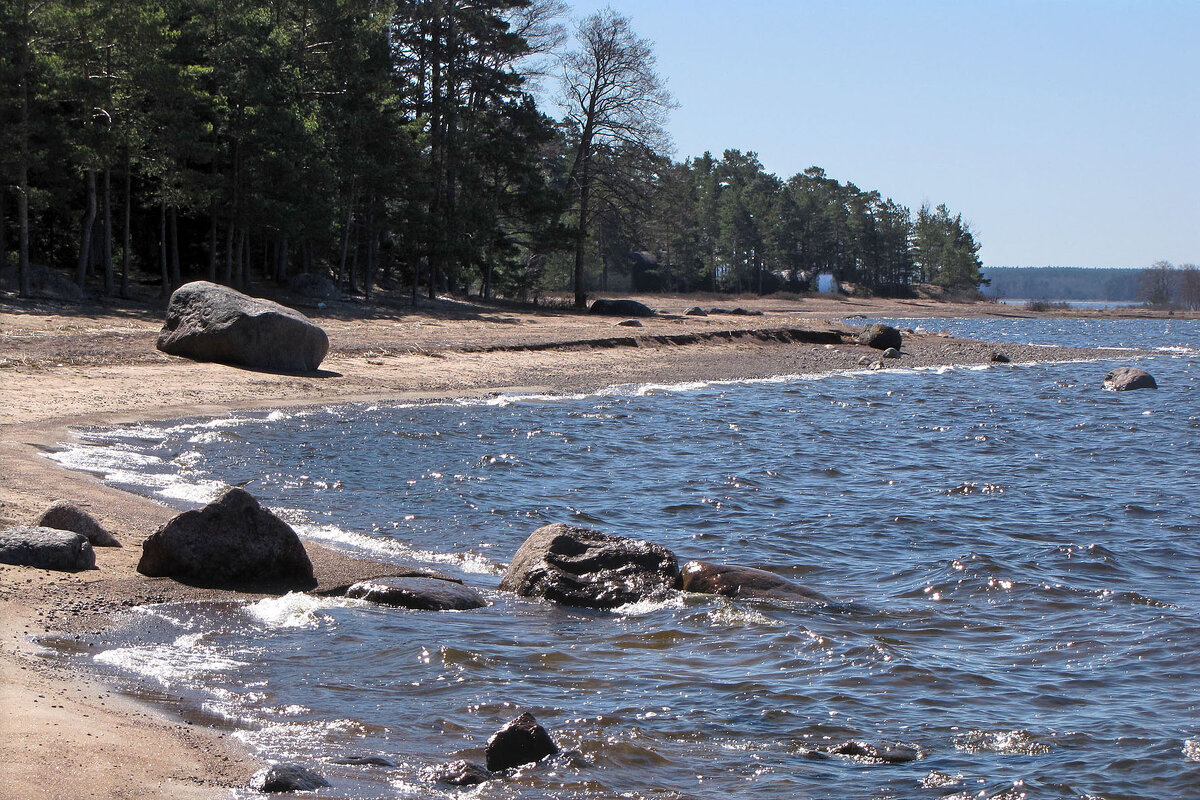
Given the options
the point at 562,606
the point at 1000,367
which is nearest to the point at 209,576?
the point at 562,606

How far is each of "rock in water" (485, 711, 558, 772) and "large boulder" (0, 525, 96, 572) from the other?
3943 mm

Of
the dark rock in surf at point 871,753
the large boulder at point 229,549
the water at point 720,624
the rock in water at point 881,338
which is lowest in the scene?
the dark rock in surf at point 871,753

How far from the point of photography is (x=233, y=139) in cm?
3092

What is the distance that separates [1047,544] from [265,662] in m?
8.06

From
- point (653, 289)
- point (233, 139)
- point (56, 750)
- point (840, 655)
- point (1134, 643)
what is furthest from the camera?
point (653, 289)

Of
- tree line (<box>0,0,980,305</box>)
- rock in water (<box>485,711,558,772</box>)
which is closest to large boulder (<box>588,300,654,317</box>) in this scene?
tree line (<box>0,0,980,305</box>)

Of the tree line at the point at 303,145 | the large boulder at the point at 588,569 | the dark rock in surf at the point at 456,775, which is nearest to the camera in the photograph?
the dark rock in surf at the point at 456,775

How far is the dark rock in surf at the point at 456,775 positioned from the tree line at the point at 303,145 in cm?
2398

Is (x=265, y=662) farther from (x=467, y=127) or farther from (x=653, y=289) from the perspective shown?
(x=653, y=289)

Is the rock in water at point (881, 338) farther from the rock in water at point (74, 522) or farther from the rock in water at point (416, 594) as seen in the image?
the rock in water at point (74, 522)

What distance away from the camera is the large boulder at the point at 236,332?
20.0 m

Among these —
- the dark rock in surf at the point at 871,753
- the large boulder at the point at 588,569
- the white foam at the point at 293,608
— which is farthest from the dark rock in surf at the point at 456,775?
the large boulder at the point at 588,569

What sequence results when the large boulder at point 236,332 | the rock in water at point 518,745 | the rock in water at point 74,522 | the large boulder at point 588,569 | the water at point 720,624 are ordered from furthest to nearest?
the large boulder at point 236,332
the large boulder at point 588,569
the rock in water at point 74,522
the water at point 720,624
the rock in water at point 518,745

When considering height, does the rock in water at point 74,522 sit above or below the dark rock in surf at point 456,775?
above
